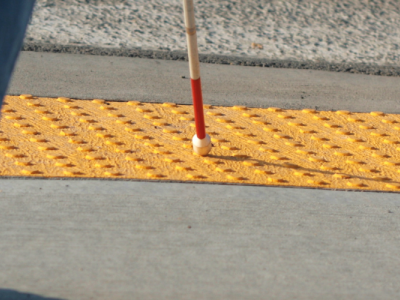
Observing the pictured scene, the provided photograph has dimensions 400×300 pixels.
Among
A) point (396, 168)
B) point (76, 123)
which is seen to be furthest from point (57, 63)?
point (396, 168)

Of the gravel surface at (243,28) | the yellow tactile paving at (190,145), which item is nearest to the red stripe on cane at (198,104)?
the yellow tactile paving at (190,145)

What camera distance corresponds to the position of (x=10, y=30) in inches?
104

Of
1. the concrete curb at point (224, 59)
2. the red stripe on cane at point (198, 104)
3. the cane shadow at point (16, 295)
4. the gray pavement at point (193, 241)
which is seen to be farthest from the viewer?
the concrete curb at point (224, 59)

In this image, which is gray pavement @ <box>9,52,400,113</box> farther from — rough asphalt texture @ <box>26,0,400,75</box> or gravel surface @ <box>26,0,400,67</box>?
gravel surface @ <box>26,0,400,67</box>

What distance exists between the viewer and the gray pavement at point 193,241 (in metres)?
3.23

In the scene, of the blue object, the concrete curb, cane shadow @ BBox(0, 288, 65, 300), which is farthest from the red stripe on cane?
the concrete curb

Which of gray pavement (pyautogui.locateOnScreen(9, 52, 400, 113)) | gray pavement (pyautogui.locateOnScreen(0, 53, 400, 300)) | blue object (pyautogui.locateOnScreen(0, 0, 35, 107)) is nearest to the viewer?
blue object (pyautogui.locateOnScreen(0, 0, 35, 107))

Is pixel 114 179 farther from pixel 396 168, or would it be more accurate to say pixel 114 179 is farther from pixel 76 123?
pixel 396 168

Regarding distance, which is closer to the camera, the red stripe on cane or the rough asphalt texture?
the red stripe on cane

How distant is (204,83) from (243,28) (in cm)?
187

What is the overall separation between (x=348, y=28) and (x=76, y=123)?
181 inches

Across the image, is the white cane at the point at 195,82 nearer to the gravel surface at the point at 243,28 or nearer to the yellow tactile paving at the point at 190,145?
the yellow tactile paving at the point at 190,145

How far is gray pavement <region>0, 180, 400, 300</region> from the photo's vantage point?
3.23 meters

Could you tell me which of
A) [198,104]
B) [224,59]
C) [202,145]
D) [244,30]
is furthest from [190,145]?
[244,30]
